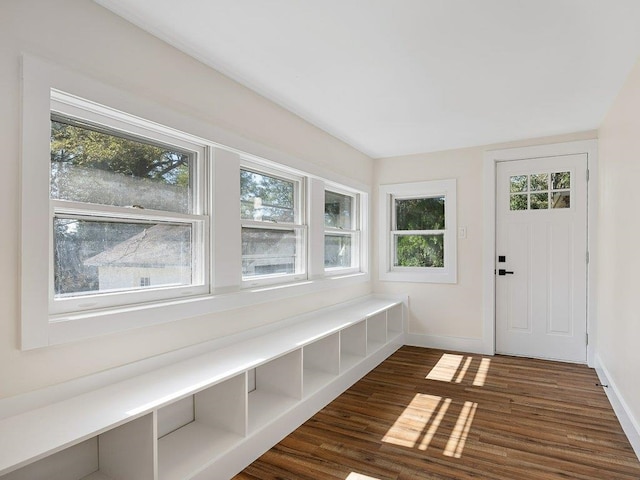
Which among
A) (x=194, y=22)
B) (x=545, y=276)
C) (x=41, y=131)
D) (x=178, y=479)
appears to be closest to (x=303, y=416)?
(x=178, y=479)

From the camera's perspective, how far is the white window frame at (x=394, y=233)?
15.0 ft

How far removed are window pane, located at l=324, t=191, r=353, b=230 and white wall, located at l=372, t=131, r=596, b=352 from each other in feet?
2.76

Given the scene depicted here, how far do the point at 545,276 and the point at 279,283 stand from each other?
9.38 ft

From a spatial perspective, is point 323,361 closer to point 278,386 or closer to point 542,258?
point 278,386

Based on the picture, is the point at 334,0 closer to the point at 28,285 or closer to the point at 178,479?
the point at 28,285

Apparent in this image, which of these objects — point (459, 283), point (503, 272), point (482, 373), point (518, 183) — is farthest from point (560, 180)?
point (482, 373)

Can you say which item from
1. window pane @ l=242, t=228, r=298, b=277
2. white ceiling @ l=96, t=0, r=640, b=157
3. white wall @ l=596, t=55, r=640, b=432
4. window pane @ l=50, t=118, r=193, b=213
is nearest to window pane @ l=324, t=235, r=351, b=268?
window pane @ l=242, t=228, r=298, b=277

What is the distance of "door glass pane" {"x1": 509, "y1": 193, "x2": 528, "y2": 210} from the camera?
427 cm

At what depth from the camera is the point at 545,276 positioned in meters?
4.16

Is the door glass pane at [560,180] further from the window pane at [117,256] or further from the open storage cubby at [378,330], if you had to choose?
the window pane at [117,256]

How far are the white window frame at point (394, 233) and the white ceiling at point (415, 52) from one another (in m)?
1.23

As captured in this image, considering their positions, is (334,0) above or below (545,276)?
above

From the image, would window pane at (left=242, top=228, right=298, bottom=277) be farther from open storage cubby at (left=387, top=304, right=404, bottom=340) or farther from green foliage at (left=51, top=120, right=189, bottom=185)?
open storage cubby at (left=387, top=304, right=404, bottom=340)

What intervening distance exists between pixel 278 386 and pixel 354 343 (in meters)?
1.23
